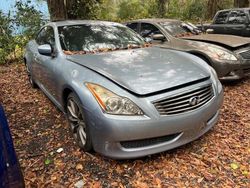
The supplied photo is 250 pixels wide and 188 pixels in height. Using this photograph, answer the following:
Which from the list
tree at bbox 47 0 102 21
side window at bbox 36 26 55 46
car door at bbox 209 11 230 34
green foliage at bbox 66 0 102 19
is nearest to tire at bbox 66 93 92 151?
side window at bbox 36 26 55 46

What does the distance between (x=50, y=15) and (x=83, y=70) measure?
22.6 feet

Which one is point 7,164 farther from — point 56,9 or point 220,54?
point 56,9

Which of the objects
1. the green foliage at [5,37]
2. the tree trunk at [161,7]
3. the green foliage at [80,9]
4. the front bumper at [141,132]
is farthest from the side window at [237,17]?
the tree trunk at [161,7]

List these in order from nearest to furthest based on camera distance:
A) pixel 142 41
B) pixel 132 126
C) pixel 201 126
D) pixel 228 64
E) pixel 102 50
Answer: pixel 132 126
pixel 201 126
pixel 102 50
pixel 142 41
pixel 228 64

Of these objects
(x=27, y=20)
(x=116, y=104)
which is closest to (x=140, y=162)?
(x=116, y=104)

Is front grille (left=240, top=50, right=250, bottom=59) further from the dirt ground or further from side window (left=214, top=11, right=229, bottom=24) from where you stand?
side window (left=214, top=11, right=229, bottom=24)

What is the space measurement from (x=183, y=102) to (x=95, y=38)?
2.03 metres

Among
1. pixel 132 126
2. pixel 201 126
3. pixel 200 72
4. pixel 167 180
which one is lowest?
pixel 167 180

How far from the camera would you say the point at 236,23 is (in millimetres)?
9352

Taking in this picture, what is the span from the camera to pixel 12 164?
2.04m

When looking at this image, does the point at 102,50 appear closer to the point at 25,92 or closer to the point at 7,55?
the point at 25,92

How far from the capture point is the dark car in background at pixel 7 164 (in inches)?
75.8

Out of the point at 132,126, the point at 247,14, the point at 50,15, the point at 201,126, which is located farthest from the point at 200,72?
the point at 50,15

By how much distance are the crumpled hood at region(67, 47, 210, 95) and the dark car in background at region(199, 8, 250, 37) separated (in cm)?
571
